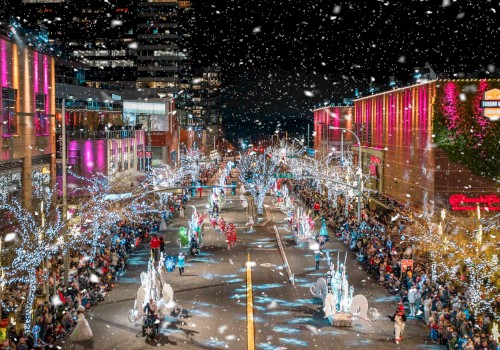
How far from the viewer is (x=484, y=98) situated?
1481 inches

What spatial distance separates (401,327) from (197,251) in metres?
16.9

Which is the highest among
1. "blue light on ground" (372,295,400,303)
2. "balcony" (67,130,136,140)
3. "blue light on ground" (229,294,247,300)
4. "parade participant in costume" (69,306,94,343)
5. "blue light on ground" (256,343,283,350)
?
"balcony" (67,130,136,140)

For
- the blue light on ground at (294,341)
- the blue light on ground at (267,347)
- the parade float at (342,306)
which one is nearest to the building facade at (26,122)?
the blue light on ground at (267,347)

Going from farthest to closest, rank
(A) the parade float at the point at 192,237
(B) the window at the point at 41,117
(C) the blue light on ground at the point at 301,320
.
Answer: (A) the parade float at the point at 192,237, (B) the window at the point at 41,117, (C) the blue light on ground at the point at 301,320

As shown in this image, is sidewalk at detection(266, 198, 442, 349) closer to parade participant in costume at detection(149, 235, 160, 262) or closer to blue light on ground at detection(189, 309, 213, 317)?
blue light on ground at detection(189, 309, 213, 317)

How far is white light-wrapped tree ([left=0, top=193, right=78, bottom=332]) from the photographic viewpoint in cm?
1884

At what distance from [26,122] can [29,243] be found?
942 centimetres

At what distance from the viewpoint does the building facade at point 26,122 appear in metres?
26.6

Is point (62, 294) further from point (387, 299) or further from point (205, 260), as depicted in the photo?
point (387, 299)

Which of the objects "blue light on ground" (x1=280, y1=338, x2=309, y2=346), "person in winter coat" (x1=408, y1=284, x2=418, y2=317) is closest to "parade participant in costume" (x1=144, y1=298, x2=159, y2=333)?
"blue light on ground" (x1=280, y1=338, x2=309, y2=346)

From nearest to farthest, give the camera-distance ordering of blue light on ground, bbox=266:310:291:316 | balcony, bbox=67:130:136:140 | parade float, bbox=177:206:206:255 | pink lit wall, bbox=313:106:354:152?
blue light on ground, bbox=266:310:291:316 < parade float, bbox=177:206:206:255 < balcony, bbox=67:130:136:140 < pink lit wall, bbox=313:106:354:152

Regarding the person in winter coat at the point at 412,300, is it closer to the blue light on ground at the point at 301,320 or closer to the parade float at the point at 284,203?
the blue light on ground at the point at 301,320

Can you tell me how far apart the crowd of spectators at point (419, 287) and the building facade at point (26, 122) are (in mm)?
16524

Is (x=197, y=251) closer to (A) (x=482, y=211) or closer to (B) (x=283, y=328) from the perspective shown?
(B) (x=283, y=328)
